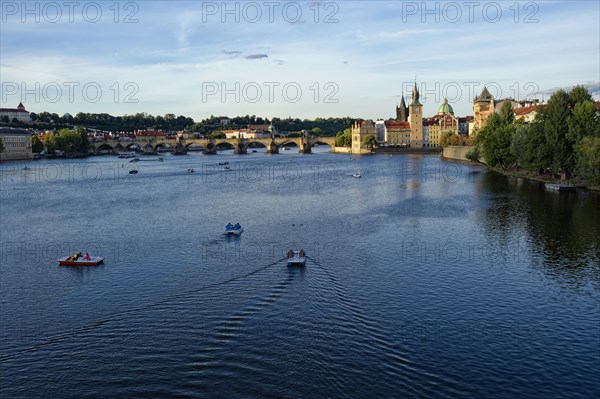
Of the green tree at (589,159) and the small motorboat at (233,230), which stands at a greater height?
the green tree at (589,159)

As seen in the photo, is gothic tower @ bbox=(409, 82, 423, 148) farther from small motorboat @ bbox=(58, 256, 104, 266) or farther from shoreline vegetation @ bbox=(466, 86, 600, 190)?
small motorboat @ bbox=(58, 256, 104, 266)

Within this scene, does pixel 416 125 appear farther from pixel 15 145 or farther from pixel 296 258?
pixel 296 258

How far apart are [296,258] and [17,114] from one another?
184 metres

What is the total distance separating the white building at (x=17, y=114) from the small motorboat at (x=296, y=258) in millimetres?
174933

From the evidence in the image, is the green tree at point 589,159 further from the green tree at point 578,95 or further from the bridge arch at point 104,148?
the bridge arch at point 104,148

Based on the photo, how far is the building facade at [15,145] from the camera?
114m

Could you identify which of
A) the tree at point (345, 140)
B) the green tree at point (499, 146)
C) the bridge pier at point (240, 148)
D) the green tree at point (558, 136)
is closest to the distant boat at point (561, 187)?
the green tree at point (558, 136)

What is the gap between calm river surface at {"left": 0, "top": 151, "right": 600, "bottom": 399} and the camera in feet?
47.8

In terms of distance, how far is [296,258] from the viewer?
24938mm

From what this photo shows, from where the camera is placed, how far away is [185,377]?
14633mm

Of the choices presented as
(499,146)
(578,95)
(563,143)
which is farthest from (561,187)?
(499,146)

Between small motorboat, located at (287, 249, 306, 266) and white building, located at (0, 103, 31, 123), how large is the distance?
17493 centimetres

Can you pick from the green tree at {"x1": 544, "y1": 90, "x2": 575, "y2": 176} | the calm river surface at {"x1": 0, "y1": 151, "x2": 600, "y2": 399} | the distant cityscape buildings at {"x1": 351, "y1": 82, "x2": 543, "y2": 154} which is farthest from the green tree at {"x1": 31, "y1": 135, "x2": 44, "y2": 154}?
the green tree at {"x1": 544, "y1": 90, "x2": 575, "y2": 176}

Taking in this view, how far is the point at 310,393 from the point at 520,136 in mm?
50962
